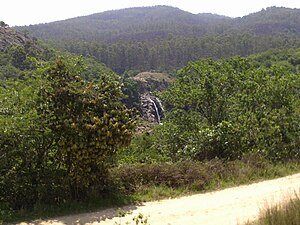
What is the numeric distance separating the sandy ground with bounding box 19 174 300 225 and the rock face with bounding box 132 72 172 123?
43557mm

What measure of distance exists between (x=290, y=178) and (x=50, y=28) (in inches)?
7629

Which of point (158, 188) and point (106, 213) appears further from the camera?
point (158, 188)

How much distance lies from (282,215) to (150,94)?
57.1m

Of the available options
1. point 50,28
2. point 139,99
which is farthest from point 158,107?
point 50,28

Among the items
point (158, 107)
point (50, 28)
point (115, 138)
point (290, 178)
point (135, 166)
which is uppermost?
point (50, 28)

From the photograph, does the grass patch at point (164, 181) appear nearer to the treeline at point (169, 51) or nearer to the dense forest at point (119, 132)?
the dense forest at point (119, 132)

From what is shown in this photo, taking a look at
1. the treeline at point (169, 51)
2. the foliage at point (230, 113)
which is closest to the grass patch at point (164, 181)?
the foliage at point (230, 113)

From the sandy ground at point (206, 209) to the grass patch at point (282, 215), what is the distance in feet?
1.70

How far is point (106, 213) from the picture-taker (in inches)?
281

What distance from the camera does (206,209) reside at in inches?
285

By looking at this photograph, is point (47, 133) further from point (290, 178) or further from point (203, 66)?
point (203, 66)

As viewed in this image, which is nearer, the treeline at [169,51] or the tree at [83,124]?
the tree at [83,124]

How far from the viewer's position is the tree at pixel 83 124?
23.5 feet

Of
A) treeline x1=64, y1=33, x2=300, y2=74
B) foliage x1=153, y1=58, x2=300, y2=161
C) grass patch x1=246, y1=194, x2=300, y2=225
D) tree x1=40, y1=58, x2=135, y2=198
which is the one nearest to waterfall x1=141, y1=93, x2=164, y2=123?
foliage x1=153, y1=58, x2=300, y2=161
